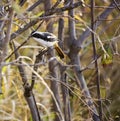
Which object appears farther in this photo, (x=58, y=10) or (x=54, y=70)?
(x=54, y=70)

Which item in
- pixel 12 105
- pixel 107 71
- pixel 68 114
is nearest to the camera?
pixel 68 114

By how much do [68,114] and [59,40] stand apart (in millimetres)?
355

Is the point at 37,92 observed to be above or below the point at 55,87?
below

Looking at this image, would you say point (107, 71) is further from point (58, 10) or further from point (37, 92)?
point (58, 10)

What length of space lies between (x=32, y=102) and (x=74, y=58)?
0.30 m

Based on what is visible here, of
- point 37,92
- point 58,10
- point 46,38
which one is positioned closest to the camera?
point 58,10

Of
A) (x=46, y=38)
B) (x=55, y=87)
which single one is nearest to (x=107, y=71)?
(x=55, y=87)

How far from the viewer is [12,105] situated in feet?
10.6

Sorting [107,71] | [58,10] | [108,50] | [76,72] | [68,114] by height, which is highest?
[58,10]

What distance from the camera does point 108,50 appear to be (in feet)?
5.52

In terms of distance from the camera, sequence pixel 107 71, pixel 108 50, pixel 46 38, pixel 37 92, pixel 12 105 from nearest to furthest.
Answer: pixel 108 50 < pixel 46 38 < pixel 12 105 < pixel 37 92 < pixel 107 71

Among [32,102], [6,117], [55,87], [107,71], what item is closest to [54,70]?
[55,87]

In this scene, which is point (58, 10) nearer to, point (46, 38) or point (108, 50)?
point (108, 50)

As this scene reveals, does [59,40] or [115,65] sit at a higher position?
[59,40]
